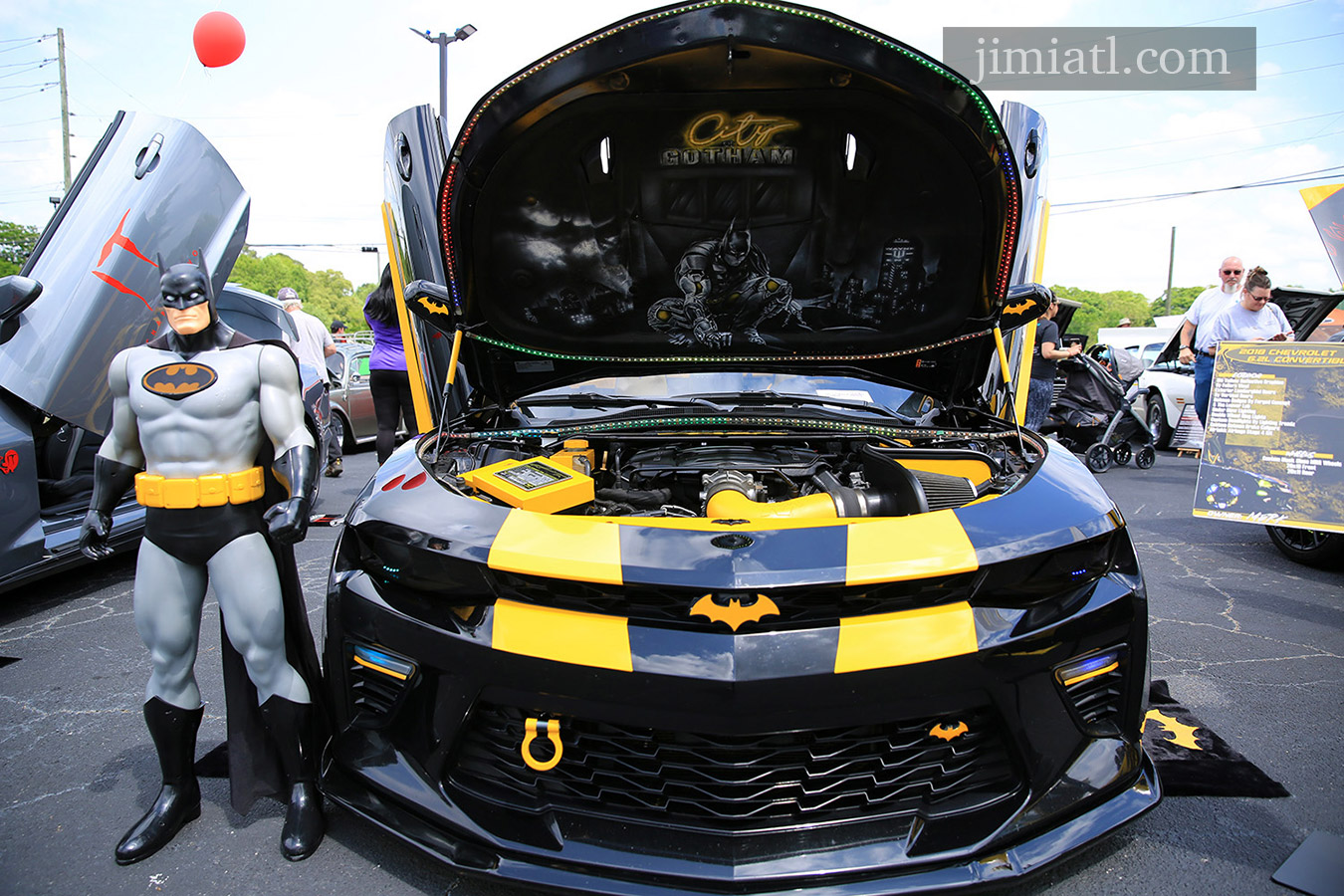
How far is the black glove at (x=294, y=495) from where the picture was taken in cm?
177

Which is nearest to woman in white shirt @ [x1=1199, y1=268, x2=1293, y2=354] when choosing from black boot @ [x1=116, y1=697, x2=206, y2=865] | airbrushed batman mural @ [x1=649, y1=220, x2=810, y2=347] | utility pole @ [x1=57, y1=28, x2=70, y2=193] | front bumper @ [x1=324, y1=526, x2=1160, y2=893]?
airbrushed batman mural @ [x1=649, y1=220, x2=810, y2=347]

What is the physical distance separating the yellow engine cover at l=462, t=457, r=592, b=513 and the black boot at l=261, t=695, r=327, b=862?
762mm

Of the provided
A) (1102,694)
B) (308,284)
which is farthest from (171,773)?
(308,284)

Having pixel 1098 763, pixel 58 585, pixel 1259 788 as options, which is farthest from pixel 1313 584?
pixel 58 585

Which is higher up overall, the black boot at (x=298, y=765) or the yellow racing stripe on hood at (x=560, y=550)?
the yellow racing stripe on hood at (x=560, y=550)

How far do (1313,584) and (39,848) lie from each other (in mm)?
5404

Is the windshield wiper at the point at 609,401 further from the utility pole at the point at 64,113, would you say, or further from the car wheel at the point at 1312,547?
the utility pole at the point at 64,113

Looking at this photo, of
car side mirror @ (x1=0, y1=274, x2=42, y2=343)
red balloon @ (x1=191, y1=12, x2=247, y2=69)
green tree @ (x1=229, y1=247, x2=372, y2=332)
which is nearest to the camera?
car side mirror @ (x1=0, y1=274, x2=42, y2=343)

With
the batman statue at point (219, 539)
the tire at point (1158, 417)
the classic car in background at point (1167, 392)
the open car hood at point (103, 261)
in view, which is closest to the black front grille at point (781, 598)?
the batman statue at point (219, 539)

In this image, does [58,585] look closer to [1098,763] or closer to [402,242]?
[402,242]

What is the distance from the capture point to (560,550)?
153cm

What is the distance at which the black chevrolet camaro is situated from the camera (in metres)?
1.46

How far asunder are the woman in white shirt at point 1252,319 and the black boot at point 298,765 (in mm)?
5833

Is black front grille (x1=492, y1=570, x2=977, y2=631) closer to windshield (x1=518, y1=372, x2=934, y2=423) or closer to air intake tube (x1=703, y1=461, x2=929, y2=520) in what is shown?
air intake tube (x1=703, y1=461, x2=929, y2=520)
